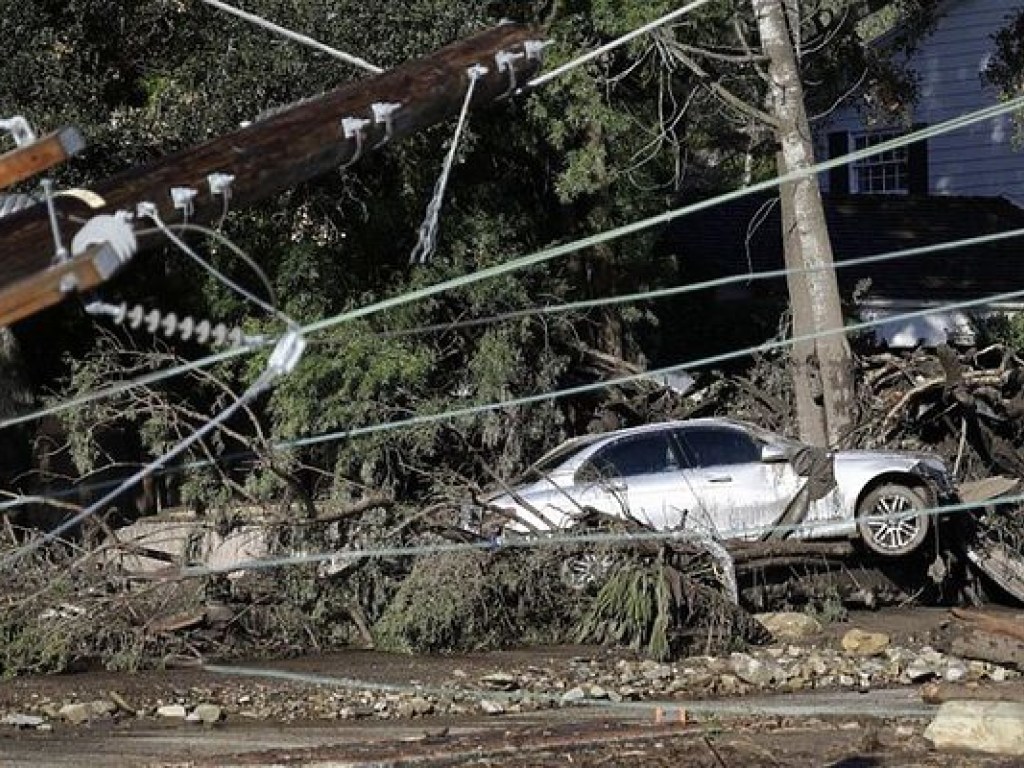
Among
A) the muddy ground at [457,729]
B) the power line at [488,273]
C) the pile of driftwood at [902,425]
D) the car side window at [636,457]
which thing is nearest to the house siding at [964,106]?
the pile of driftwood at [902,425]

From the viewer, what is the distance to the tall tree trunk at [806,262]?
67.2 ft

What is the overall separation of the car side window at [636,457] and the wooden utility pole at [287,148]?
10.5 m

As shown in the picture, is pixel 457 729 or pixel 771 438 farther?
pixel 771 438

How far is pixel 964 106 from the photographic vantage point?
3067 centimetres

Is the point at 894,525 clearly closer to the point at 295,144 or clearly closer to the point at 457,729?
the point at 457,729

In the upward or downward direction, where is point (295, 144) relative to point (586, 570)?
upward

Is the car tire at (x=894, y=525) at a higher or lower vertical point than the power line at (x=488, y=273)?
lower

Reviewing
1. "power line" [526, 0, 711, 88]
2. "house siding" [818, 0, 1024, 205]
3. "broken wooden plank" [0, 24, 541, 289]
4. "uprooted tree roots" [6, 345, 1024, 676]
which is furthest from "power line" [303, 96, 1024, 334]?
"house siding" [818, 0, 1024, 205]

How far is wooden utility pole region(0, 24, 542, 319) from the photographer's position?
20.0 feet

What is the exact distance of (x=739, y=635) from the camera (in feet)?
55.1

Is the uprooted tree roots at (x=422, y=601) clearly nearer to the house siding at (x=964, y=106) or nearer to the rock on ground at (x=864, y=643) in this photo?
the rock on ground at (x=864, y=643)

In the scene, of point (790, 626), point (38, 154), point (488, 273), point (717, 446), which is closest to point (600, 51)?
point (488, 273)

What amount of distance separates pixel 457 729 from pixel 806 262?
888 cm

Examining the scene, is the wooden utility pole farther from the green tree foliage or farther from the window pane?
the window pane
